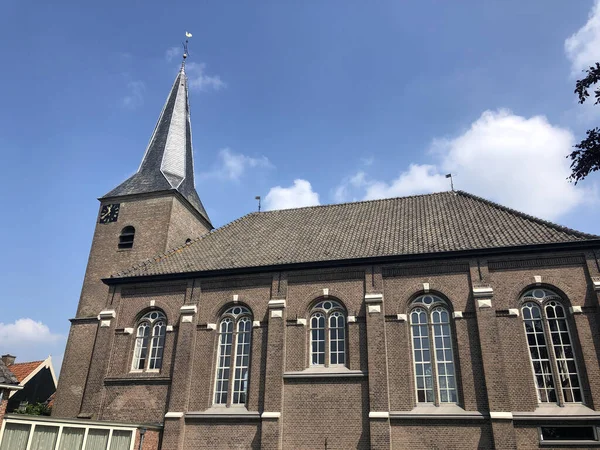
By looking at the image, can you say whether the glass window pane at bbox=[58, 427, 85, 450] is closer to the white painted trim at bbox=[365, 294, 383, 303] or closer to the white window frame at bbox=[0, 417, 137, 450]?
the white window frame at bbox=[0, 417, 137, 450]

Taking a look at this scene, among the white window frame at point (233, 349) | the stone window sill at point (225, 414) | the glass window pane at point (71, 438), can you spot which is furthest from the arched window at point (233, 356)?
the glass window pane at point (71, 438)

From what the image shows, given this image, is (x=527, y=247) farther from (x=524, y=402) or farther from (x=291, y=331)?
(x=291, y=331)

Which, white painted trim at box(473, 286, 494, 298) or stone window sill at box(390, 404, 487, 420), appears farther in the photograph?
white painted trim at box(473, 286, 494, 298)

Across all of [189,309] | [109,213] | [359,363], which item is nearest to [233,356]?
[189,309]

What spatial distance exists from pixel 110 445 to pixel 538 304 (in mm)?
15074

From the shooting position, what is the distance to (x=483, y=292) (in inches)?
614

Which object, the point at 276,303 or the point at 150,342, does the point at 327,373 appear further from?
the point at 150,342

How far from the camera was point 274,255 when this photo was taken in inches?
746

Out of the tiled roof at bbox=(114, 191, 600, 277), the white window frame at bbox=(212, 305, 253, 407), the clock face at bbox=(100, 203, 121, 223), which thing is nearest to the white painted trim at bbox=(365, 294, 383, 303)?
the tiled roof at bbox=(114, 191, 600, 277)

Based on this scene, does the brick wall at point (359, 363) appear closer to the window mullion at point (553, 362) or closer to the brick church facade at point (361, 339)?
the brick church facade at point (361, 339)

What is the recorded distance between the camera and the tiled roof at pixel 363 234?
1700 centimetres

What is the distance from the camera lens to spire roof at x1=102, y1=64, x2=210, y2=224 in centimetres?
2517

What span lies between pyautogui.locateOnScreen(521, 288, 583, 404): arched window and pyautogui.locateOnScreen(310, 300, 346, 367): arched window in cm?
629

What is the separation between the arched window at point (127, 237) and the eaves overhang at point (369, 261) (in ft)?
12.7
